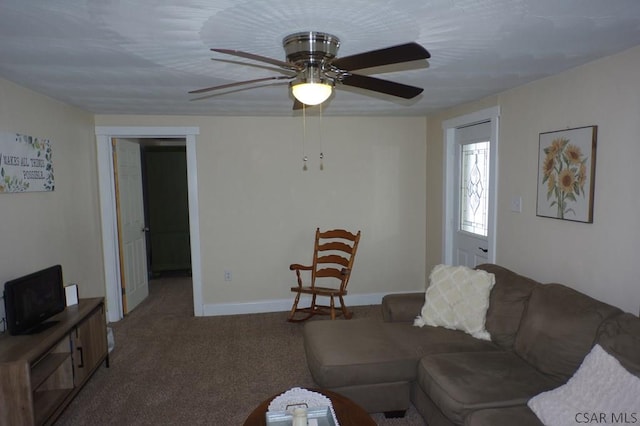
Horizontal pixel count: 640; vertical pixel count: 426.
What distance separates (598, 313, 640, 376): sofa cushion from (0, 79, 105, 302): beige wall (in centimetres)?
354

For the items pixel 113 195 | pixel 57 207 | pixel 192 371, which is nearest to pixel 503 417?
pixel 192 371

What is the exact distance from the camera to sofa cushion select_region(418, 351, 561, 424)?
194 cm

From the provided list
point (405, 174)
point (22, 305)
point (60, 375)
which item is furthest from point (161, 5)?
point (405, 174)

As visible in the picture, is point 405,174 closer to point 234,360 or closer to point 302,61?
point 234,360

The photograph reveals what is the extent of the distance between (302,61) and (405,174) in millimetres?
3100

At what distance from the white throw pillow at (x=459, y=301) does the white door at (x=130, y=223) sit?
327 cm

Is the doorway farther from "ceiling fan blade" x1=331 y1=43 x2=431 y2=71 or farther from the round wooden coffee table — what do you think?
"ceiling fan blade" x1=331 y1=43 x2=431 y2=71

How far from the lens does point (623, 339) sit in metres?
1.87

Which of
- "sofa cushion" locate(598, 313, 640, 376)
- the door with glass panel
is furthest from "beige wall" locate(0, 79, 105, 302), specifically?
→ the door with glass panel

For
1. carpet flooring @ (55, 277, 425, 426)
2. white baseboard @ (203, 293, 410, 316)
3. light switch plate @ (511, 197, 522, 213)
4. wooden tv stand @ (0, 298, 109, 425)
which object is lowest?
carpet flooring @ (55, 277, 425, 426)

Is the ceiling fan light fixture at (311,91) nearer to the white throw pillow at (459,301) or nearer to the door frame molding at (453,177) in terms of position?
the white throw pillow at (459,301)

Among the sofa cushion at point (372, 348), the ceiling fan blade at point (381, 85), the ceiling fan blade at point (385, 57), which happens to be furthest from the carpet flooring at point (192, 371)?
the ceiling fan blade at point (385, 57)

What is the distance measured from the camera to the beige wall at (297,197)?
4344 mm

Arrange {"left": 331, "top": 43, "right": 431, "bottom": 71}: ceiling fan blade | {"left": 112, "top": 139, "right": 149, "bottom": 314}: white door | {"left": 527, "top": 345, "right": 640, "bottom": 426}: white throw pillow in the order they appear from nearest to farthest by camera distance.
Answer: {"left": 331, "top": 43, "right": 431, "bottom": 71}: ceiling fan blade, {"left": 527, "top": 345, "right": 640, "bottom": 426}: white throw pillow, {"left": 112, "top": 139, "right": 149, "bottom": 314}: white door
